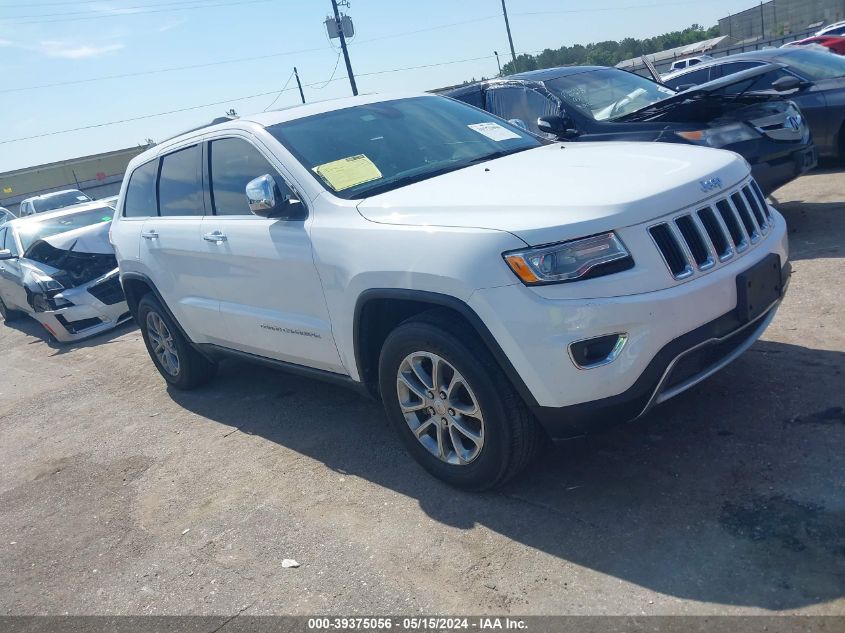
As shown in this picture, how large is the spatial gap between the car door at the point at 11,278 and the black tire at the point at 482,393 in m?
8.43

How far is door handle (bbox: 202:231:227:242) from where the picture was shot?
461 centimetres

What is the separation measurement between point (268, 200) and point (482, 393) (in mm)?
1538

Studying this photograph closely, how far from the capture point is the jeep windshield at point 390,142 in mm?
4043

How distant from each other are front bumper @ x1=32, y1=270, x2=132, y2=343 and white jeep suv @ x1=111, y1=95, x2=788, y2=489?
16.7 ft

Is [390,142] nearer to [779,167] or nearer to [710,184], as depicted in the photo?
[710,184]

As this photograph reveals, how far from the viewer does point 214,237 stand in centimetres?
470

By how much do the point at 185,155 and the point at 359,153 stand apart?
1.61 meters

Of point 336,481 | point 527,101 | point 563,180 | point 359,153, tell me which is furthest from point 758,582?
point 527,101

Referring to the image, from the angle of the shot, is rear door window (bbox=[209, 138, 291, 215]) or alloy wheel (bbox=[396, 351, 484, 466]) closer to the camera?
alloy wheel (bbox=[396, 351, 484, 466])

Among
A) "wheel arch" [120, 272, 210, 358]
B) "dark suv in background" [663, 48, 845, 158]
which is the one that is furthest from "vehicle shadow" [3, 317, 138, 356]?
"dark suv in background" [663, 48, 845, 158]

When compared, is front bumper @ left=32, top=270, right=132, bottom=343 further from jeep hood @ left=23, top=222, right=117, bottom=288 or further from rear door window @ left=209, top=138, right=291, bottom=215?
rear door window @ left=209, top=138, right=291, bottom=215

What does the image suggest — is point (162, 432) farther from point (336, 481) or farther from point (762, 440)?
point (762, 440)

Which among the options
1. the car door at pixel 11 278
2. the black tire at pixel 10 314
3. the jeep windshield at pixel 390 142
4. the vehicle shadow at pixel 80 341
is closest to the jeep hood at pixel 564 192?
the jeep windshield at pixel 390 142

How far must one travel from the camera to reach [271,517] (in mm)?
3928
